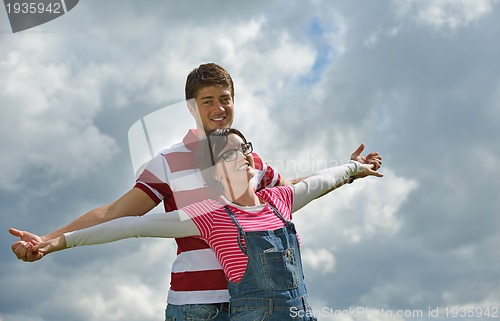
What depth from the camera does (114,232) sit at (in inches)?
174

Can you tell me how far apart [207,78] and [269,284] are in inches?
76.6

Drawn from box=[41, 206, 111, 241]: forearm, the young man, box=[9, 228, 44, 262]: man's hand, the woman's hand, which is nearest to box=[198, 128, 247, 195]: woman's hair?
the young man

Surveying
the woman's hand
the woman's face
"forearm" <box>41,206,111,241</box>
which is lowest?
the woman's hand

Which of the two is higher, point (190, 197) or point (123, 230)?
point (190, 197)

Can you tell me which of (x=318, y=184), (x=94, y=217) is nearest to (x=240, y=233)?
(x=318, y=184)

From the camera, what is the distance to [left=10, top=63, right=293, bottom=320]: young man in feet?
15.5

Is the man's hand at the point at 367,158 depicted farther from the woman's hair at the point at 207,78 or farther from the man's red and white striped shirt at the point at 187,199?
the woman's hair at the point at 207,78

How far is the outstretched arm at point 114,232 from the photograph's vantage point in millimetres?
4414

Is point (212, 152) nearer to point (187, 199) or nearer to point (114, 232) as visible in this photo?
point (187, 199)

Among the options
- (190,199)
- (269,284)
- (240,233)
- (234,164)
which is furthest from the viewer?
(190,199)

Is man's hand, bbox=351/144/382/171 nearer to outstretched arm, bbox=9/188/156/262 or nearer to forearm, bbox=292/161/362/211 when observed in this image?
forearm, bbox=292/161/362/211

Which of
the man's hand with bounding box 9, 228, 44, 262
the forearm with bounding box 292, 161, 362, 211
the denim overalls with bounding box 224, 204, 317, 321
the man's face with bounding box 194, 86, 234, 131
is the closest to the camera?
the denim overalls with bounding box 224, 204, 317, 321

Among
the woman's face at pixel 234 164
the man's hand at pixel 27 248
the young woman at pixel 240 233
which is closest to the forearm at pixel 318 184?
the young woman at pixel 240 233

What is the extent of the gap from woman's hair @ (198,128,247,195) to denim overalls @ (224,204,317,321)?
1.34ft
